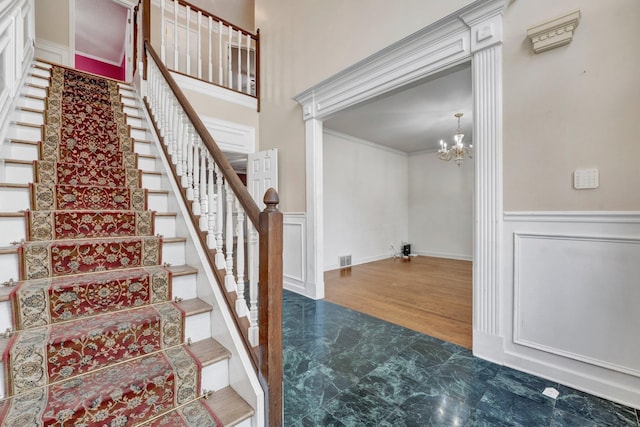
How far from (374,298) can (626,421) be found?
224 cm

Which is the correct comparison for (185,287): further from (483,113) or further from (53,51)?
(53,51)

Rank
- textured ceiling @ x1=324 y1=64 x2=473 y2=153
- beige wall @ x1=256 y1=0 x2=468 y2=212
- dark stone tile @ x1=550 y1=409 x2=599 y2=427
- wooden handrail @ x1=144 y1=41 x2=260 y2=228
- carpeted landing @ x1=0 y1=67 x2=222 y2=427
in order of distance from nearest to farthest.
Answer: carpeted landing @ x1=0 y1=67 x2=222 y2=427, wooden handrail @ x1=144 y1=41 x2=260 y2=228, dark stone tile @ x1=550 y1=409 x2=599 y2=427, beige wall @ x1=256 y1=0 x2=468 y2=212, textured ceiling @ x1=324 y1=64 x2=473 y2=153

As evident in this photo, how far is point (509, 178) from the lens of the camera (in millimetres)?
1929

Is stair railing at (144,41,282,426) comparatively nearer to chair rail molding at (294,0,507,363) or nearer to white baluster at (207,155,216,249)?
white baluster at (207,155,216,249)

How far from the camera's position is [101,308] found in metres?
1.42

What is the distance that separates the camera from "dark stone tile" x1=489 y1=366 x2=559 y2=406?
5.30ft

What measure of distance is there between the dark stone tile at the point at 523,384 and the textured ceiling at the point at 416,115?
231cm

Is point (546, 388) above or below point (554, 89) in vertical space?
below

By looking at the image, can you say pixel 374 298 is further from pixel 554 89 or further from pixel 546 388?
pixel 554 89

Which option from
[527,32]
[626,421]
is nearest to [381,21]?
[527,32]

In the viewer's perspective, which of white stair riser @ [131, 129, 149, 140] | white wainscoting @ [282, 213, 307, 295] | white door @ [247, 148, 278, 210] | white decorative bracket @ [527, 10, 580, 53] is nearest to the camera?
white decorative bracket @ [527, 10, 580, 53]

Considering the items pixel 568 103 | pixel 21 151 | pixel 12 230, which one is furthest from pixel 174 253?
pixel 568 103

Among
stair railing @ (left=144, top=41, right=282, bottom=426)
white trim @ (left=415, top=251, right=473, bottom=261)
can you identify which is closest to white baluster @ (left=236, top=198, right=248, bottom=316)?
stair railing @ (left=144, top=41, right=282, bottom=426)

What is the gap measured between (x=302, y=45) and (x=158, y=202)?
273 centimetres
